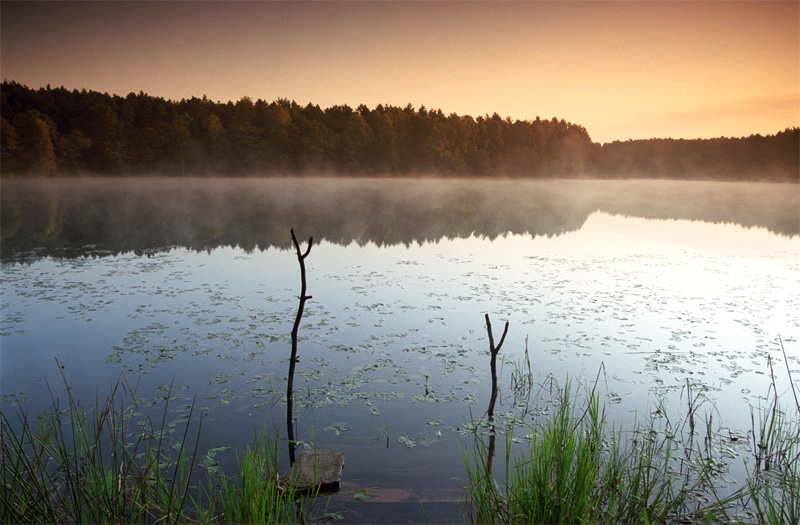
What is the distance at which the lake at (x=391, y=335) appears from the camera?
5031 mm

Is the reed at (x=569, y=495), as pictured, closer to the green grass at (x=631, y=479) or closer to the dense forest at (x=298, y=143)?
the green grass at (x=631, y=479)

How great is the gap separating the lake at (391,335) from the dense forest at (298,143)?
58.3m

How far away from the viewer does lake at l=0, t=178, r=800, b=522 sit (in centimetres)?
503

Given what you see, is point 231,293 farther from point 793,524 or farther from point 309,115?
point 309,115

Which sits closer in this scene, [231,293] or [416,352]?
[416,352]

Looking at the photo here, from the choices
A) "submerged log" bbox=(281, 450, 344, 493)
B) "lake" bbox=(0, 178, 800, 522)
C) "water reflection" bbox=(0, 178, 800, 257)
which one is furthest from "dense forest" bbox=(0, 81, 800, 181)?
"submerged log" bbox=(281, 450, 344, 493)

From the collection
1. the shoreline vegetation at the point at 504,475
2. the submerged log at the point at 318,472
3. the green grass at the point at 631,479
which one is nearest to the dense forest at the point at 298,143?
the shoreline vegetation at the point at 504,475

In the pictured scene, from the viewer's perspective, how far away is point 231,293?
1046 centimetres

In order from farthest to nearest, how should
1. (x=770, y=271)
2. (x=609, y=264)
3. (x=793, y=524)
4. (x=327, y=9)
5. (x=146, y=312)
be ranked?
(x=327, y=9) < (x=609, y=264) < (x=770, y=271) < (x=146, y=312) < (x=793, y=524)

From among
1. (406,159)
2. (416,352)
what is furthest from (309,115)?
(416,352)

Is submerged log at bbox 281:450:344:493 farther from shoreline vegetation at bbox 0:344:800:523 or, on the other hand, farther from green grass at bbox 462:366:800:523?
green grass at bbox 462:366:800:523

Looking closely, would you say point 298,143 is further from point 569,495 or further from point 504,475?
point 569,495

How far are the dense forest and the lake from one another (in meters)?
58.3

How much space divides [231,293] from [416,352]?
5082 mm
